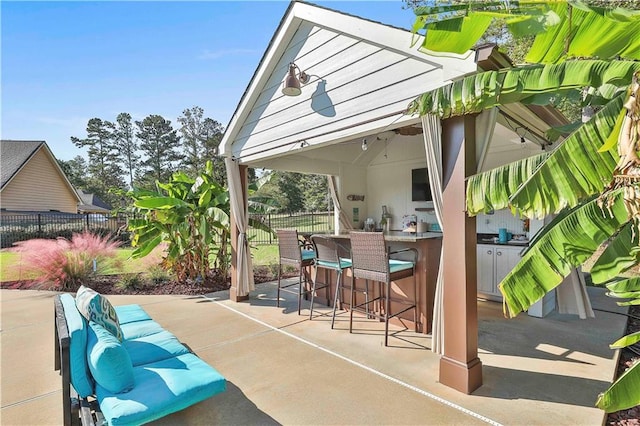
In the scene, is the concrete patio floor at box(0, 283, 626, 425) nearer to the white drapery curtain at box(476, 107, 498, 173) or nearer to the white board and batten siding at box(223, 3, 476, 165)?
the white drapery curtain at box(476, 107, 498, 173)

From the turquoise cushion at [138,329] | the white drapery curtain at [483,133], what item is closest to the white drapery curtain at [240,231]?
the turquoise cushion at [138,329]

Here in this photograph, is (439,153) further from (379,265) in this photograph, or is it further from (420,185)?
(420,185)

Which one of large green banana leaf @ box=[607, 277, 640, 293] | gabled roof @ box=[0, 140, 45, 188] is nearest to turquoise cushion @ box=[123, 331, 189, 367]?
large green banana leaf @ box=[607, 277, 640, 293]

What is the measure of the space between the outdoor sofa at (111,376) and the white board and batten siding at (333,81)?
3110 millimetres

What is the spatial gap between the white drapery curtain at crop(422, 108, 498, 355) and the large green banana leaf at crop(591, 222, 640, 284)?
1.35 metres

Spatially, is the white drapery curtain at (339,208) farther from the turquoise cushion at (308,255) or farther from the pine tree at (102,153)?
the pine tree at (102,153)

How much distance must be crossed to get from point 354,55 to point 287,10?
1.68m

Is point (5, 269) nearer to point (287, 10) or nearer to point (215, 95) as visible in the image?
point (215, 95)

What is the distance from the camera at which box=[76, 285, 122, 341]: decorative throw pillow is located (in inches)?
93.0

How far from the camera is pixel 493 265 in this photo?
18.7ft

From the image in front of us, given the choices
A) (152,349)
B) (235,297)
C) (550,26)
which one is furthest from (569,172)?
(235,297)

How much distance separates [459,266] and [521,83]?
1685 mm

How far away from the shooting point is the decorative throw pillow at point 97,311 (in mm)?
2361

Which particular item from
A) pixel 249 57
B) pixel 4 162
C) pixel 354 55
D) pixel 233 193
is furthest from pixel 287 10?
pixel 4 162
